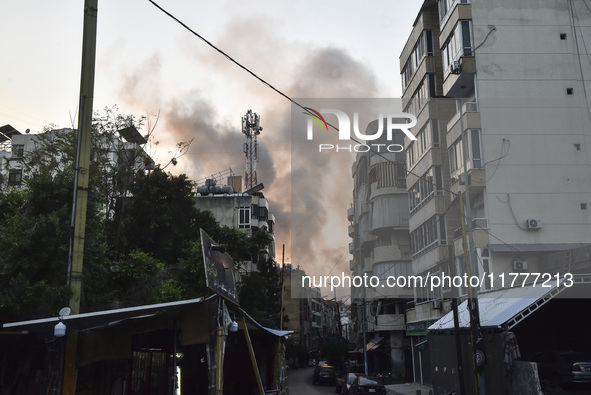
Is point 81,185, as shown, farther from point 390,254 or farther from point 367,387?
point 390,254

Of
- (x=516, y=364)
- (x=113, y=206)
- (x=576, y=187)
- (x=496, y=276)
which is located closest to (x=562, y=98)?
(x=576, y=187)

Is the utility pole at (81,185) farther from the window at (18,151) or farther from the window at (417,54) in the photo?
the window at (417,54)

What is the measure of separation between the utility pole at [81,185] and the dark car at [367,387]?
18.0m

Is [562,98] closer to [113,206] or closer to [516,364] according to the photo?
[516,364]

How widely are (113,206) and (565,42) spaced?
84.9 feet

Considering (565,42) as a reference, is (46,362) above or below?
below

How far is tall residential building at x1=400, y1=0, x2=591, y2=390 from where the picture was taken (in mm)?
27359

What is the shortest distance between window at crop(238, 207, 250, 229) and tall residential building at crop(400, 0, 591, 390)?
86.8 ft

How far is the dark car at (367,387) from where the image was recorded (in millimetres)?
25641

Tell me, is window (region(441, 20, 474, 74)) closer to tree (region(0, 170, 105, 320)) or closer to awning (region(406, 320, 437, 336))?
awning (region(406, 320, 437, 336))

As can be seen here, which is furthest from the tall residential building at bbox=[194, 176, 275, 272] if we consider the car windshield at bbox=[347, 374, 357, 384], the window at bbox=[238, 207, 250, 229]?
the car windshield at bbox=[347, 374, 357, 384]

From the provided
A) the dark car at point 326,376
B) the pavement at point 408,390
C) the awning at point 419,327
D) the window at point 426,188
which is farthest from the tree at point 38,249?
the dark car at point 326,376

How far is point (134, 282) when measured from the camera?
22922mm

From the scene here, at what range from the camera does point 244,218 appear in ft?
183
